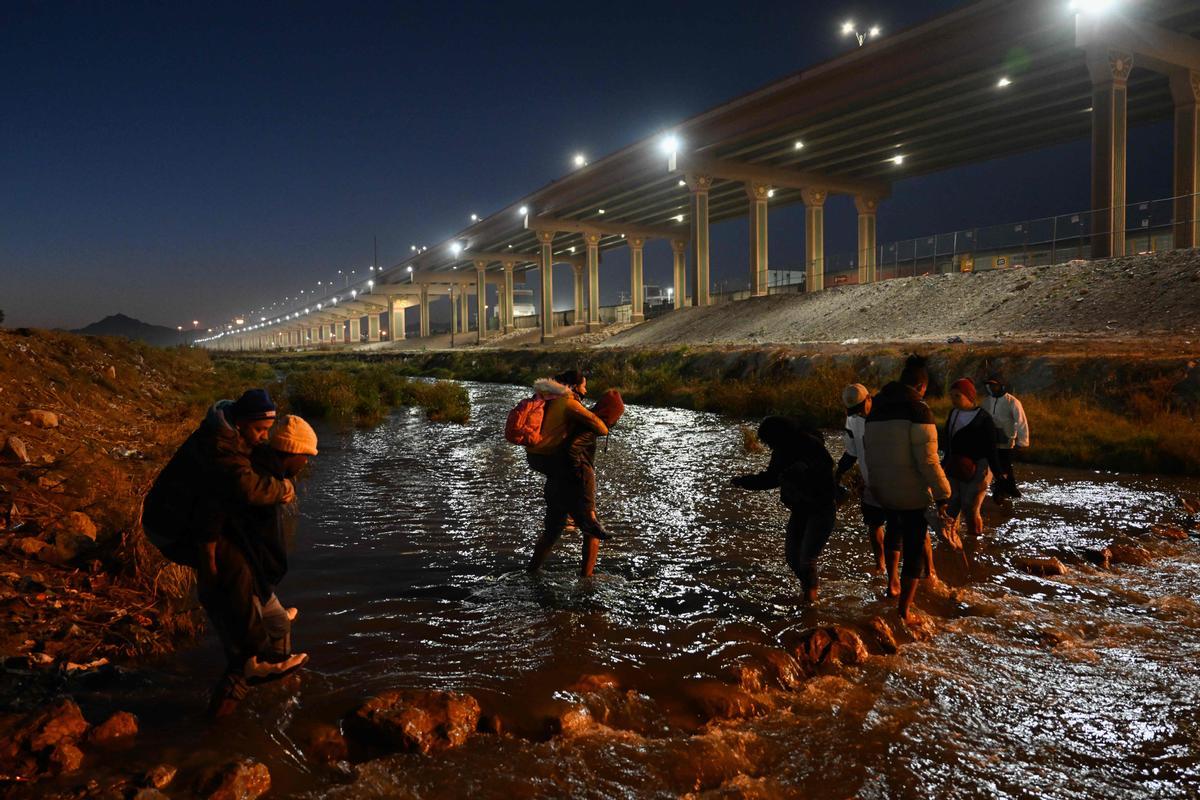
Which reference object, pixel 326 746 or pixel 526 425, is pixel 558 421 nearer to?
pixel 526 425

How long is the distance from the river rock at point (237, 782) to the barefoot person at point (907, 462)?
13.1ft

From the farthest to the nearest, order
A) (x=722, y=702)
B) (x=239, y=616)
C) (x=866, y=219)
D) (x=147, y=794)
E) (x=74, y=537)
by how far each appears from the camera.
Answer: (x=866, y=219) < (x=74, y=537) < (x=722, y=702) < (x=239, y=616) < (x=147, y=794)

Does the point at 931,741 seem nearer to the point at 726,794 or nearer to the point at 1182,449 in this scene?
the point at 726,794

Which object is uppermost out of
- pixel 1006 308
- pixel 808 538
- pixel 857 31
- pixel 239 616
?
pixel 857 31

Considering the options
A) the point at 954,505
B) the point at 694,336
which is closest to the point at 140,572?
the point at 954,505

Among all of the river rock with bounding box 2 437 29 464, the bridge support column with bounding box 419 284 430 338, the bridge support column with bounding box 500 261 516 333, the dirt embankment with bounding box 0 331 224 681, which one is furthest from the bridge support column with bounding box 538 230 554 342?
the river rock with bounding box 2 437 29 464

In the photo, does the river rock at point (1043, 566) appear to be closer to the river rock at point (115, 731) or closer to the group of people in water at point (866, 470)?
the group of people in water at point (866, 470)

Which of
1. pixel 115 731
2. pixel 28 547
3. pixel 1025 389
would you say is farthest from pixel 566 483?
pixel 1025 389

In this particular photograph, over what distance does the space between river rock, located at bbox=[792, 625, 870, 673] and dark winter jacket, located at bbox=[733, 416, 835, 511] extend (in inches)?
33.5

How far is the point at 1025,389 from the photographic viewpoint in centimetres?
1401

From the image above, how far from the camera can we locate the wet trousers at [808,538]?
4.93 meters

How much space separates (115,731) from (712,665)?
3.30 metres

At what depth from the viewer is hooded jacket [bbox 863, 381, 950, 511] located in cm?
460

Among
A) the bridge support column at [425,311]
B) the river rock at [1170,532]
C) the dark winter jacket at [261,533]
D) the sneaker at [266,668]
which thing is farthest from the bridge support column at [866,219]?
the bridge support column at [425,311]
